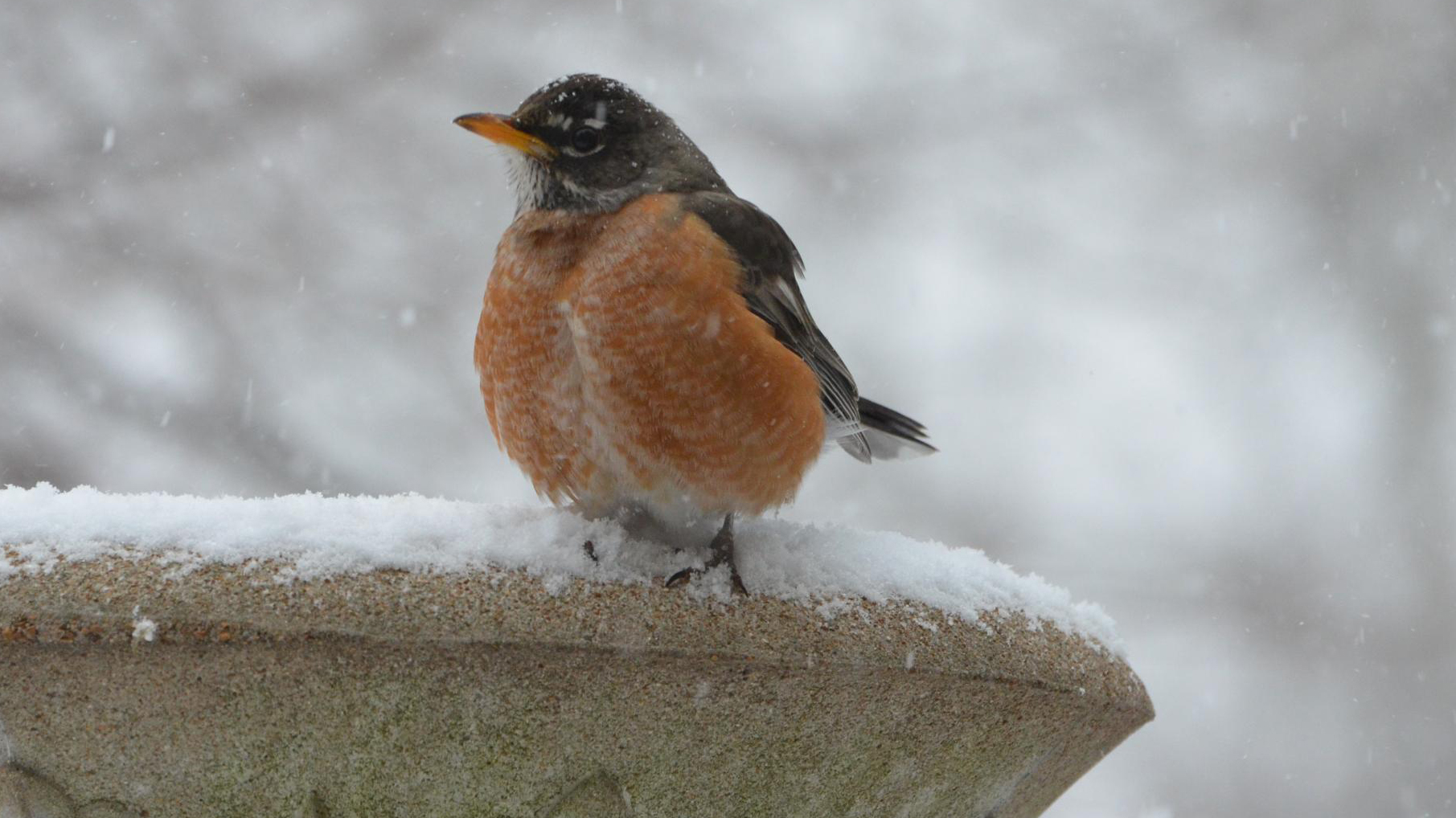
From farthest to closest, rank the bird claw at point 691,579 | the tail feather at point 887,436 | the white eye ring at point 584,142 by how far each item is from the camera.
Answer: the tail feather at point 887,436 → the white eye ring at point 584,142 → the bird claw at point 691,579

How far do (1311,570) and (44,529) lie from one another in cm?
780

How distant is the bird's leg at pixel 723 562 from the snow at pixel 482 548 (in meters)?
0.02

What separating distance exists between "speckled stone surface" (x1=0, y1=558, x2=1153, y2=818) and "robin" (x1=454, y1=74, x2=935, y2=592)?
401 mm

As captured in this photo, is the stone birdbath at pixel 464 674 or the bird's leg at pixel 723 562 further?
the bird's leg at pixel 723 562

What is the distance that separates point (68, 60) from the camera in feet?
21.0

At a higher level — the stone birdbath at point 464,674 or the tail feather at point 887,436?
the tail feather at point 887,436

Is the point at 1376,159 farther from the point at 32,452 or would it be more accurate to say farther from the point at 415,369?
the point at 32,452

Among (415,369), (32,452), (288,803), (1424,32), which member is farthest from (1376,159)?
(288,803)

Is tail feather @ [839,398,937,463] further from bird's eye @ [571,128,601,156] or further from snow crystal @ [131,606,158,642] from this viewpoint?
snow crystal @ [131,606,158,642]

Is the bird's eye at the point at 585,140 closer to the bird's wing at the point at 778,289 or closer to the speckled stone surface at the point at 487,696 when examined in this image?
the bird's wing at the point at 778,289

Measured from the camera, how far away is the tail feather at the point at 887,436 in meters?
3.20

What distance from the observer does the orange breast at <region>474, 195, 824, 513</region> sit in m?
2.37

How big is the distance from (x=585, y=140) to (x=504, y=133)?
19cm

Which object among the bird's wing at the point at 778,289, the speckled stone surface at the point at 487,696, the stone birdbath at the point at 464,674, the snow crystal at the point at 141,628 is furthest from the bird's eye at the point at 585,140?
the snow crystal at the point at 141,628
